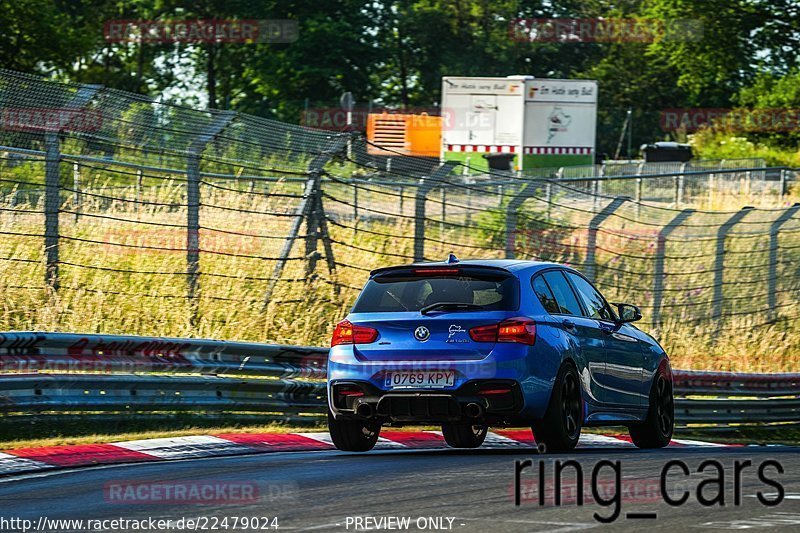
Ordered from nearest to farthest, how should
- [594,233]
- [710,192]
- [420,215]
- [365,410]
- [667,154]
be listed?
[365,410] → [420,215] → [594,233] → [710,192] → [667,154]

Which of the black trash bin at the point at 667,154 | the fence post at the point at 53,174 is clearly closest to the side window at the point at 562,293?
the fence post at the point at 53,174

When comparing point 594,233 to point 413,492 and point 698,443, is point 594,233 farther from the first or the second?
point 413,492

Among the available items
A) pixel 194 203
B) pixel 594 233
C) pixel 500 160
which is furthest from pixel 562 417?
pixel 500 160

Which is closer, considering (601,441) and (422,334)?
(422,334)

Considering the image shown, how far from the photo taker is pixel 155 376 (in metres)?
12.1

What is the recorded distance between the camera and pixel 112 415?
11.9 m

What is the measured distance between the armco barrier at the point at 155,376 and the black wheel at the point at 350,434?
1.50 meters

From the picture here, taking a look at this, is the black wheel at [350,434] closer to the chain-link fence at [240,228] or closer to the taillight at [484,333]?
the taillight at [484,333]

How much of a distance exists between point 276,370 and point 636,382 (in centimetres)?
302

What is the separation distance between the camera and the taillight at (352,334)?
10.9 metres

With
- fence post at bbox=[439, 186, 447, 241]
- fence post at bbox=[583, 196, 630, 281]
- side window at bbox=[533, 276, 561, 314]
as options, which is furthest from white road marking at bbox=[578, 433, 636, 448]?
fence post at bbox=[583, 196, 630, 281]

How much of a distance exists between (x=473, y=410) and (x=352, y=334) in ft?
3.43

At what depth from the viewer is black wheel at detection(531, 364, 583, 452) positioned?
35.7ft

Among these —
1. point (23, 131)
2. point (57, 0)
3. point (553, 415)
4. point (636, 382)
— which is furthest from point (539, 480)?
point (57, 0)
